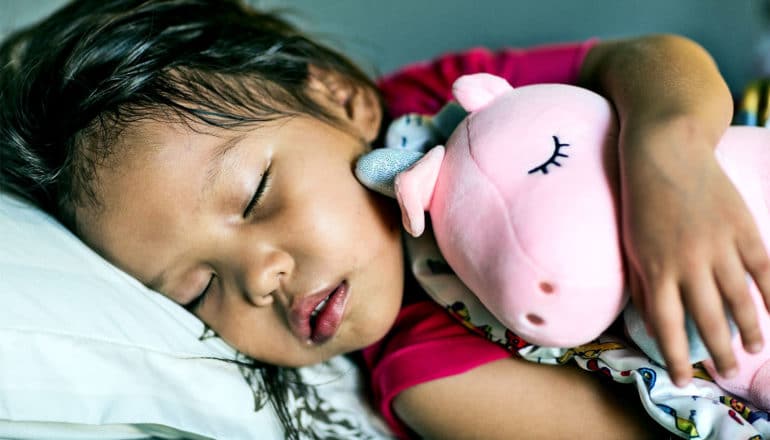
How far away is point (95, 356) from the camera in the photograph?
68 cm

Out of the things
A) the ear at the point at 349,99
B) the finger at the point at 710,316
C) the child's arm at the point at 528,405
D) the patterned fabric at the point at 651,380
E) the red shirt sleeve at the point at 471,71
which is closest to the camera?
the finger at the point at 710,316

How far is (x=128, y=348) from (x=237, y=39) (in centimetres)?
44

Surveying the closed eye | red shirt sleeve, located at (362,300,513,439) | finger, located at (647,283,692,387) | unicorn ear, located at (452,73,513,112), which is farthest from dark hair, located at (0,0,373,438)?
finger, located at (647,283,692,387)

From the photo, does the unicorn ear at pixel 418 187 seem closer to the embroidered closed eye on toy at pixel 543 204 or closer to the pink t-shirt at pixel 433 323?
the embroidered closed eye on toy at pixel 543 204

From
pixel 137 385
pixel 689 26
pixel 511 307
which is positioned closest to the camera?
pixel 511 307

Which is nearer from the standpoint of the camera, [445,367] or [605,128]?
[605,128]

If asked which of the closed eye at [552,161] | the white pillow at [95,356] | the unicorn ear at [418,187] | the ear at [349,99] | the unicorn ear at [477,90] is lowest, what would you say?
the white pillow at [95,356]

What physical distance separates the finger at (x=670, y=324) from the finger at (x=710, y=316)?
0.01 metres

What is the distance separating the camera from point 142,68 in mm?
777

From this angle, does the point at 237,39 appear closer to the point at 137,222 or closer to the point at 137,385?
the point at 137,222

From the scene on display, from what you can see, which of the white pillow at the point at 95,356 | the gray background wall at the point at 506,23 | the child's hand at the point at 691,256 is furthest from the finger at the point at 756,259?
the gray background wall at the point at 506,23

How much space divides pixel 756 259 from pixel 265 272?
0.46m

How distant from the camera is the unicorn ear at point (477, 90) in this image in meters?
0.67

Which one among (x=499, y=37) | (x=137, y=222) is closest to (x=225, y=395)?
(x=137, y=222)
